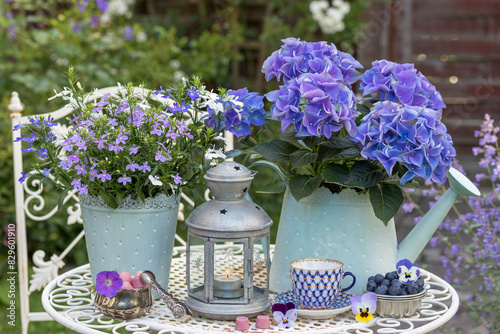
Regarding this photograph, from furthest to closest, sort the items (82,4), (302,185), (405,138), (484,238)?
1. (82,4)
2. (484,238)
3. (302,185)
4. (405,138)

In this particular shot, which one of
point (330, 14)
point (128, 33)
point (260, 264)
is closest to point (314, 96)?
point (260, 264)

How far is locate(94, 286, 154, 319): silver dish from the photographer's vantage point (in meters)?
1.26

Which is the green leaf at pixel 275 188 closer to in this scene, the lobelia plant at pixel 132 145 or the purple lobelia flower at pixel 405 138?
the lobelia plant at pixel 132 145

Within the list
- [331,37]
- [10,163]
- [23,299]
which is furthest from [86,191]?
[331,37]

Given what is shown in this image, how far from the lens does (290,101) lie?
1268mm

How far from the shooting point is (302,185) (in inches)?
Answer: 52.3

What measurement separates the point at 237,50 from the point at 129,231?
10.6 feet

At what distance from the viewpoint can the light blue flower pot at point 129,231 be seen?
4.34 feet

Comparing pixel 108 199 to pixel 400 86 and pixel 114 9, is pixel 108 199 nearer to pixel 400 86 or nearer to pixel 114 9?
pixel 400 86

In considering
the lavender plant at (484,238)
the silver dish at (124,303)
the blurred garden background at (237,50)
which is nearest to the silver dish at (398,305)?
the silver dish at (124,303)

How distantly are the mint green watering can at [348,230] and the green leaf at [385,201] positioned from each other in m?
0.05

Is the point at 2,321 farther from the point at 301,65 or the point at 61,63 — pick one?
the point at 301,65

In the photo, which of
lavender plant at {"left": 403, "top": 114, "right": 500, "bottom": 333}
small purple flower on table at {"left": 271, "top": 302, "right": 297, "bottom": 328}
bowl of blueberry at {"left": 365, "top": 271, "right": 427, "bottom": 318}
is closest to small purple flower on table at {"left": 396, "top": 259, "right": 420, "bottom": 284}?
bowl of blueberry at {"left": 365, "top": 271, "right": 427, "bottom": 318}

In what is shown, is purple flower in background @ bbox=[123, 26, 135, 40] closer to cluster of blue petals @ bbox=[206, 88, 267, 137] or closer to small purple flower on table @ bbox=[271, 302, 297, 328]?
cluster of blue petals @ bbox=[206, 88, 267, 137]
